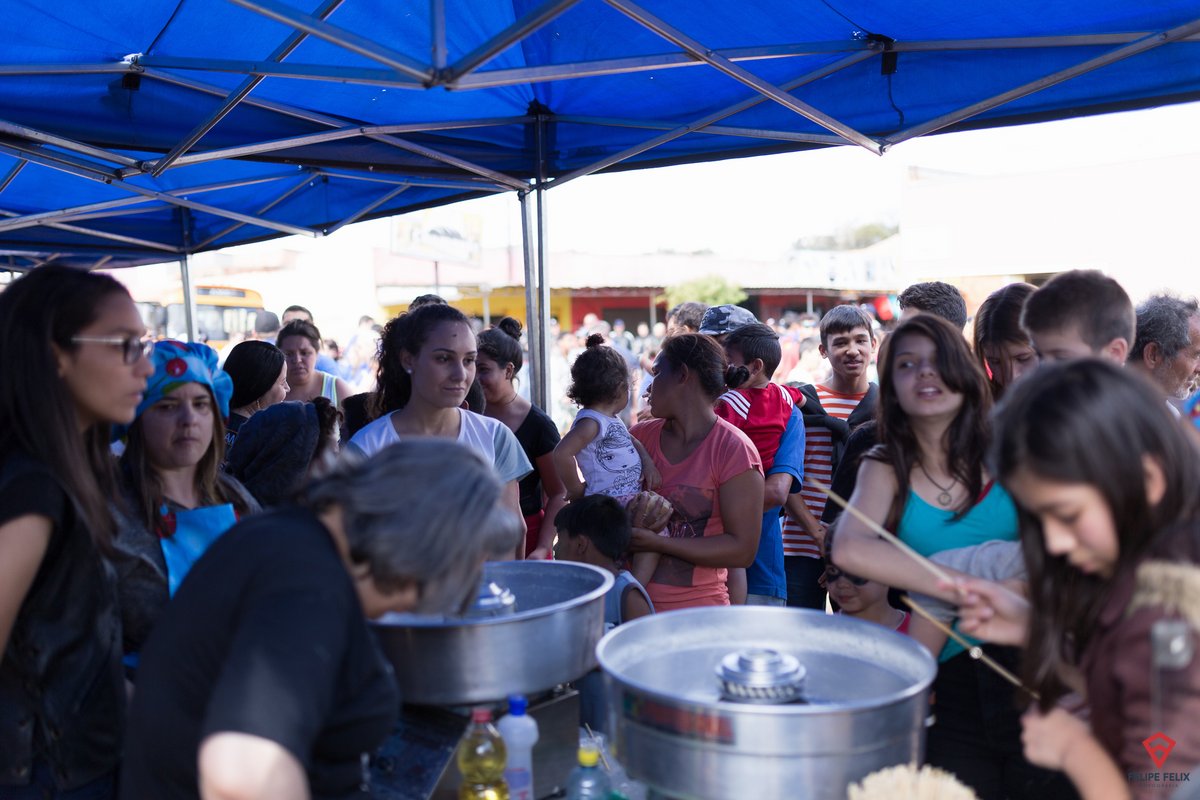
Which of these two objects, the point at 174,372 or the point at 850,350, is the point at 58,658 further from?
the point at 850,350

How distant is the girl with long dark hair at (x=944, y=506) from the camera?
162cm

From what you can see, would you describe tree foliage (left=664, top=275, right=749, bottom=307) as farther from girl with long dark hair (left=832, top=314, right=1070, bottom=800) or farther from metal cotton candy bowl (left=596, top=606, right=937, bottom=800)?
metal cotton candy bowl (left=596, top=606, right=937, bottom=800)

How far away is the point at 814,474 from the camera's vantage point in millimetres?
3264

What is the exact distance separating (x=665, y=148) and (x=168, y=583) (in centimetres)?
293

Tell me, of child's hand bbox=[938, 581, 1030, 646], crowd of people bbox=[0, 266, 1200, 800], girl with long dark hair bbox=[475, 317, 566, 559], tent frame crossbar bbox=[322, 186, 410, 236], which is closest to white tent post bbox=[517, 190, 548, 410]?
girl with long dark hair bbox=[475, 317, 566, 559]

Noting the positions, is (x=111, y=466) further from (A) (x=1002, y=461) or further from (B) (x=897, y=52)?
(B) (x=897, y=52)

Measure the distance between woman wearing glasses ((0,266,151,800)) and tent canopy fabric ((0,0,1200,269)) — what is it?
970 millimetres

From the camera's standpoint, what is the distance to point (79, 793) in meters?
1.40

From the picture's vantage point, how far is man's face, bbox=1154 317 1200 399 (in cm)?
251

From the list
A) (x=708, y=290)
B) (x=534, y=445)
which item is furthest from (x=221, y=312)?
(x=534, y=445)

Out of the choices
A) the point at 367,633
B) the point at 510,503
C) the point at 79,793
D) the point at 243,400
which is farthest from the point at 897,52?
the point at 79,793

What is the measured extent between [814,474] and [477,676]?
212cm

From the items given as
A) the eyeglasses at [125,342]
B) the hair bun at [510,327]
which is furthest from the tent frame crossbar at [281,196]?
the eyeglasses at [125,342]

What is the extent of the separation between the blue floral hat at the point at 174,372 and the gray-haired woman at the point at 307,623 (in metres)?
0.82
